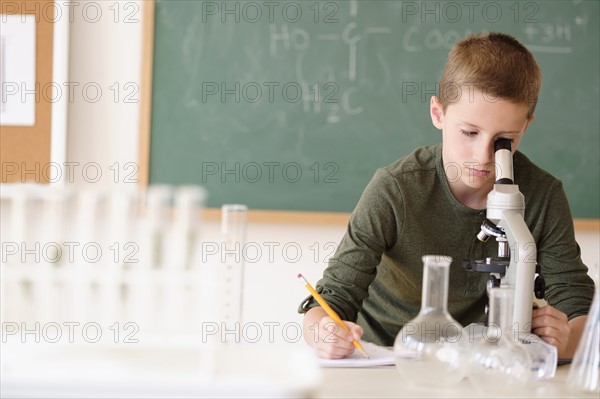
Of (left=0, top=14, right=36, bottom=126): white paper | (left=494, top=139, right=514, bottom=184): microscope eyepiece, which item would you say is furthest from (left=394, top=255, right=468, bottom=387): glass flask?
(left=0, top=14, right=36, bottom=126): white paper

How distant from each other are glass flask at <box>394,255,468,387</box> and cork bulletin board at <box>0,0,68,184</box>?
71.7 inches

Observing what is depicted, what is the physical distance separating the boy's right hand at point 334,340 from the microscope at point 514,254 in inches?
9.5

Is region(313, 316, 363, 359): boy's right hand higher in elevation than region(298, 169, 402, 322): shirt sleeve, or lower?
lower

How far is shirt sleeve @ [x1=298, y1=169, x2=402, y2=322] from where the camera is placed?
1596mm

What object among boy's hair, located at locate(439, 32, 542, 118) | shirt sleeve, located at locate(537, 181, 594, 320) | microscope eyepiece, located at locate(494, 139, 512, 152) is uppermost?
boy's hair, located at locate(439, 32, 542, 118)

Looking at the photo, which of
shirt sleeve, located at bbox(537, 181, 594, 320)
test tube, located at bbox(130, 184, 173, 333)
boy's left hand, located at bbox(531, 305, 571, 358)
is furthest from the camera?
shirt sleeve, located at bbox(537, 181, 594, 320)

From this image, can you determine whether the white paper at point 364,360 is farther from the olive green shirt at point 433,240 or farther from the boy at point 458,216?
the olive green shirt at point 433,240

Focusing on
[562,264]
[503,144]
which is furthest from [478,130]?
[562,264]

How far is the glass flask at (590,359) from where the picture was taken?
1194 millimetres

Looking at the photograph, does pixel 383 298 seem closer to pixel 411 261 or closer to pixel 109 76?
pixel 411 261

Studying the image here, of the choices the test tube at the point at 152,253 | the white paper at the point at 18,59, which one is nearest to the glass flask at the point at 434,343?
the test tube at the point at 152,253

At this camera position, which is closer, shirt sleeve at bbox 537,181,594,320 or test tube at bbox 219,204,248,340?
test tube at bbox 219,204,248,340

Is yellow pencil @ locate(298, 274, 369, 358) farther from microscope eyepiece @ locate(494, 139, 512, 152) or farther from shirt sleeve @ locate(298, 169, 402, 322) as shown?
microscope eyepiece @ locate(494, 139, 512, 152)

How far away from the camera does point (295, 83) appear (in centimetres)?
271
